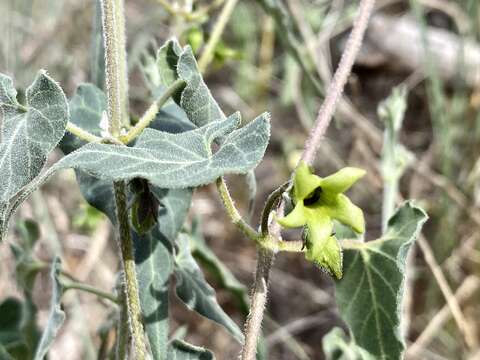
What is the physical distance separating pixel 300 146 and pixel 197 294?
1651 millimetres

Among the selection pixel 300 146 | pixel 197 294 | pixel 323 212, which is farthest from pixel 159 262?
pixel 300 146

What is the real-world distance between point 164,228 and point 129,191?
69mm

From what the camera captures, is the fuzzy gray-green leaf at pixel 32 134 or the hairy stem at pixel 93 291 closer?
the fuzzy gray-green leaf at pixel 32 134

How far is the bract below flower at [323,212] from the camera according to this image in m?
0.60

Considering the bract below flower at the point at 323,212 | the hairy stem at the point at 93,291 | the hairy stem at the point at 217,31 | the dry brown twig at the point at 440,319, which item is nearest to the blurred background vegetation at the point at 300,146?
the dry brown twig at the point at 440,319

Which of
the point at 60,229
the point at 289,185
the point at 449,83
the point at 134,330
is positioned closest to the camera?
the point at 289,185

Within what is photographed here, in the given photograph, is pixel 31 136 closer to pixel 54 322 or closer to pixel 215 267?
pixel 54 322

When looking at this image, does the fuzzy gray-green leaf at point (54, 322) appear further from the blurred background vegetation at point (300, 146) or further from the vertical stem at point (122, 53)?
the blurred background vegetation at point (300, 146)

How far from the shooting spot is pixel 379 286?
821mm

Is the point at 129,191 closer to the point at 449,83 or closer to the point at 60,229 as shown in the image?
the point at 60,229

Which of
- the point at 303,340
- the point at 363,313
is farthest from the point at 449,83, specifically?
the point at 363,313

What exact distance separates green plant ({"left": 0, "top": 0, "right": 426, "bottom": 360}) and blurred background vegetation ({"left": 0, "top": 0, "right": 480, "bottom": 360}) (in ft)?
2.10

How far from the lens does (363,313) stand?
84 centimetres

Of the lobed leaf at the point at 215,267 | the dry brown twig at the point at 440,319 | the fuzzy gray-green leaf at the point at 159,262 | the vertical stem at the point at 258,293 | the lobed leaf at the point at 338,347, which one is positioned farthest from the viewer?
the dry brown twig at the point at 440,319
